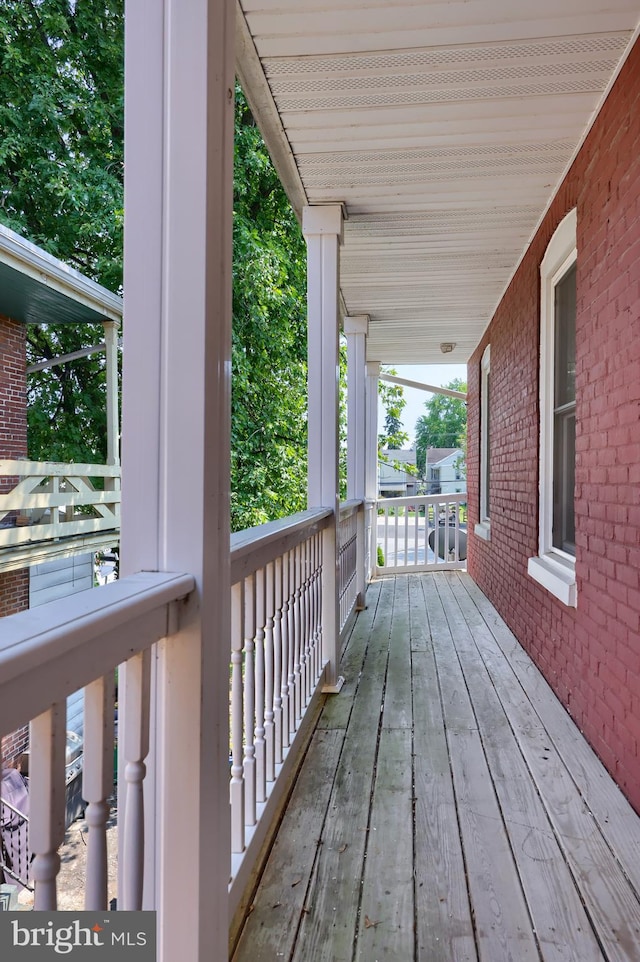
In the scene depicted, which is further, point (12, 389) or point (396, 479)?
point (396, 479)

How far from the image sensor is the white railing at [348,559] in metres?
3.92

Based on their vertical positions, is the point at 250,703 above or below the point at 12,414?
below

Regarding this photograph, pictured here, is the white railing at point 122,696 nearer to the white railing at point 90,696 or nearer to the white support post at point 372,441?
the white railing at point 90,696

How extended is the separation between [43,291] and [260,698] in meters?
1.32

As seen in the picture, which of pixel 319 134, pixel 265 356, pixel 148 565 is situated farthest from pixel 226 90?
pixel 265 356

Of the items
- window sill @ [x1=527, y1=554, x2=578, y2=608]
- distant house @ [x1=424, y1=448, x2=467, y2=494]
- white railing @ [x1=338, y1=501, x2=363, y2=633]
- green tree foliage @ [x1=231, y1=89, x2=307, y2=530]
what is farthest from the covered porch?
distant house @ [x1=424, y1=448, x2=467, y2=494]

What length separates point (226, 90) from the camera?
1.16m

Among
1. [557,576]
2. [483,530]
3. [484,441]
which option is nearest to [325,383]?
[557,576]

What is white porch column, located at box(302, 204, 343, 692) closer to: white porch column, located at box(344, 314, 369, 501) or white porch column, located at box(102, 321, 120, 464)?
white porch column, located at box(102, 321, 120, 464)

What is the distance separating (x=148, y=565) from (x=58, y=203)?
1093 mm

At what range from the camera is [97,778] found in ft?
2.70

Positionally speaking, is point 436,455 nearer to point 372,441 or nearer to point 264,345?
point 264,345

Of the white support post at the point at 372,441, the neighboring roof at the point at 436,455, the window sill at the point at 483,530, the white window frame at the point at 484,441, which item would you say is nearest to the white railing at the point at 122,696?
the window sill at the point at 483,530

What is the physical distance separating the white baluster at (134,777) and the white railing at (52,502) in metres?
0.42
